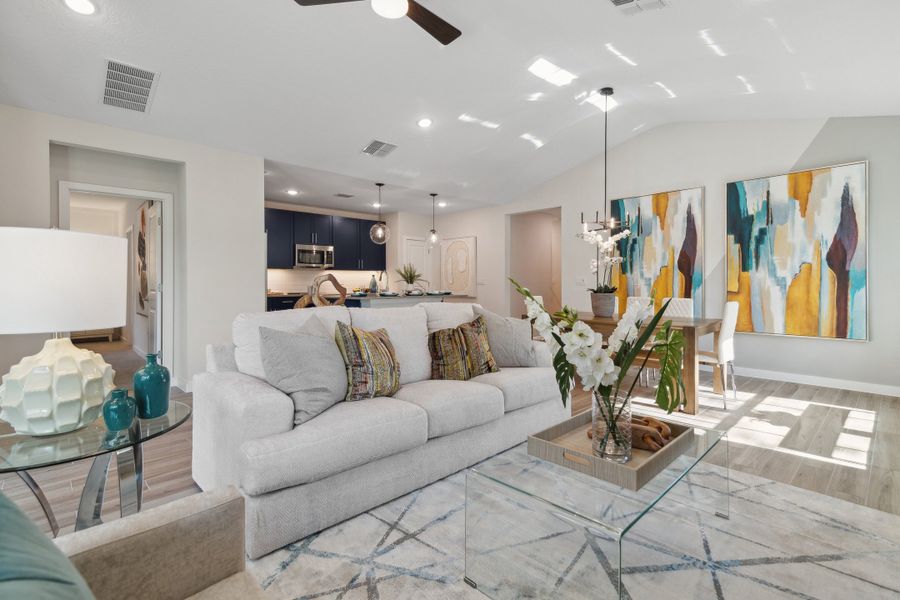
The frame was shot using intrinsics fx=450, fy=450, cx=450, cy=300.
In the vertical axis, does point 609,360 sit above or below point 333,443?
above

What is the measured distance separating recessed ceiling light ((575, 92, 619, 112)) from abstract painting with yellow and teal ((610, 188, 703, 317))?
134 cm

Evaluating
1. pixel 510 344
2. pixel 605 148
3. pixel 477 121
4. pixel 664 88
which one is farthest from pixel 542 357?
pixel 605 148

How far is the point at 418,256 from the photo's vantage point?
29.6 ft

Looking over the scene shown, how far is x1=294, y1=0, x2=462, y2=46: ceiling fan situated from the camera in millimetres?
2342

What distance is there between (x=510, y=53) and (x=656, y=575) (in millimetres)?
3847

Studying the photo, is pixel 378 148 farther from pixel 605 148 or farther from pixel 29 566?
pixel 29 566

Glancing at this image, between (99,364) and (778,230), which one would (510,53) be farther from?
(99,364)

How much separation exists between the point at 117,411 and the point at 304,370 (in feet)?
2.74

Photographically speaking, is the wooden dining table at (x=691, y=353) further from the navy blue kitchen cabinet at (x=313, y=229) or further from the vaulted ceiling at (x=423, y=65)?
the navy blue kitchen cabinet at (x=313, y=229)

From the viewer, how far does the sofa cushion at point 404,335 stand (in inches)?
110

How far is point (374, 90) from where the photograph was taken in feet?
13.5

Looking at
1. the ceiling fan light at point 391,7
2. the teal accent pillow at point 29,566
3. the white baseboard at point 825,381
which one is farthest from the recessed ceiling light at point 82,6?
the white baseboard at point 825,381

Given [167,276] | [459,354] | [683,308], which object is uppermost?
[167,276]

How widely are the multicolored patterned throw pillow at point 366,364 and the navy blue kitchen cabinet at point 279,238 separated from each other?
18.5 feet
